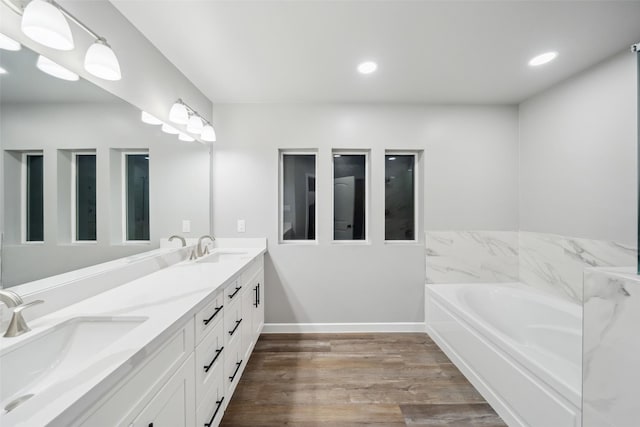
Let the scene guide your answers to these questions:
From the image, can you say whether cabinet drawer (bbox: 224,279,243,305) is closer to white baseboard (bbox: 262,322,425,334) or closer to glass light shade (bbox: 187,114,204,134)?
white baseboard (bbox: 262,322,425,334)

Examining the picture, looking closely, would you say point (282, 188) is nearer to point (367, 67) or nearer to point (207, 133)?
point (207, 133)

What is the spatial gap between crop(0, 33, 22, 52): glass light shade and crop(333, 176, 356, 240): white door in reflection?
7.68 feet

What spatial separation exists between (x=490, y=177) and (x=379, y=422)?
8.35ft

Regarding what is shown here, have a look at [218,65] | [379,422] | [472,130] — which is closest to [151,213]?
[218,65]

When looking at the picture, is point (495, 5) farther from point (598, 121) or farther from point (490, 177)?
point (490, 177)

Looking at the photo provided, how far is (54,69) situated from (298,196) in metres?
2.03

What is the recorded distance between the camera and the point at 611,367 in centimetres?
103

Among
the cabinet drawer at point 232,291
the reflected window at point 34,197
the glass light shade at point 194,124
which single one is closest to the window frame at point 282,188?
the glass light shade at point 194,124

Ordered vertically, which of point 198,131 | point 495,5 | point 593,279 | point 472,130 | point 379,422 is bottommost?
point 379,422

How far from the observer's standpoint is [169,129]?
6.38ft

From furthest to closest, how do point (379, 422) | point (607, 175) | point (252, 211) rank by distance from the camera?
point (252, 211)
point (607, 175)
point (379, 422)

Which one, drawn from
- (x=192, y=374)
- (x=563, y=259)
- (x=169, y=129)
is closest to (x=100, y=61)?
(x=169, y=129)

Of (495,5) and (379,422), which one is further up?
(495,5)

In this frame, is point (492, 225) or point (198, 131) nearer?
point (198, 131)
